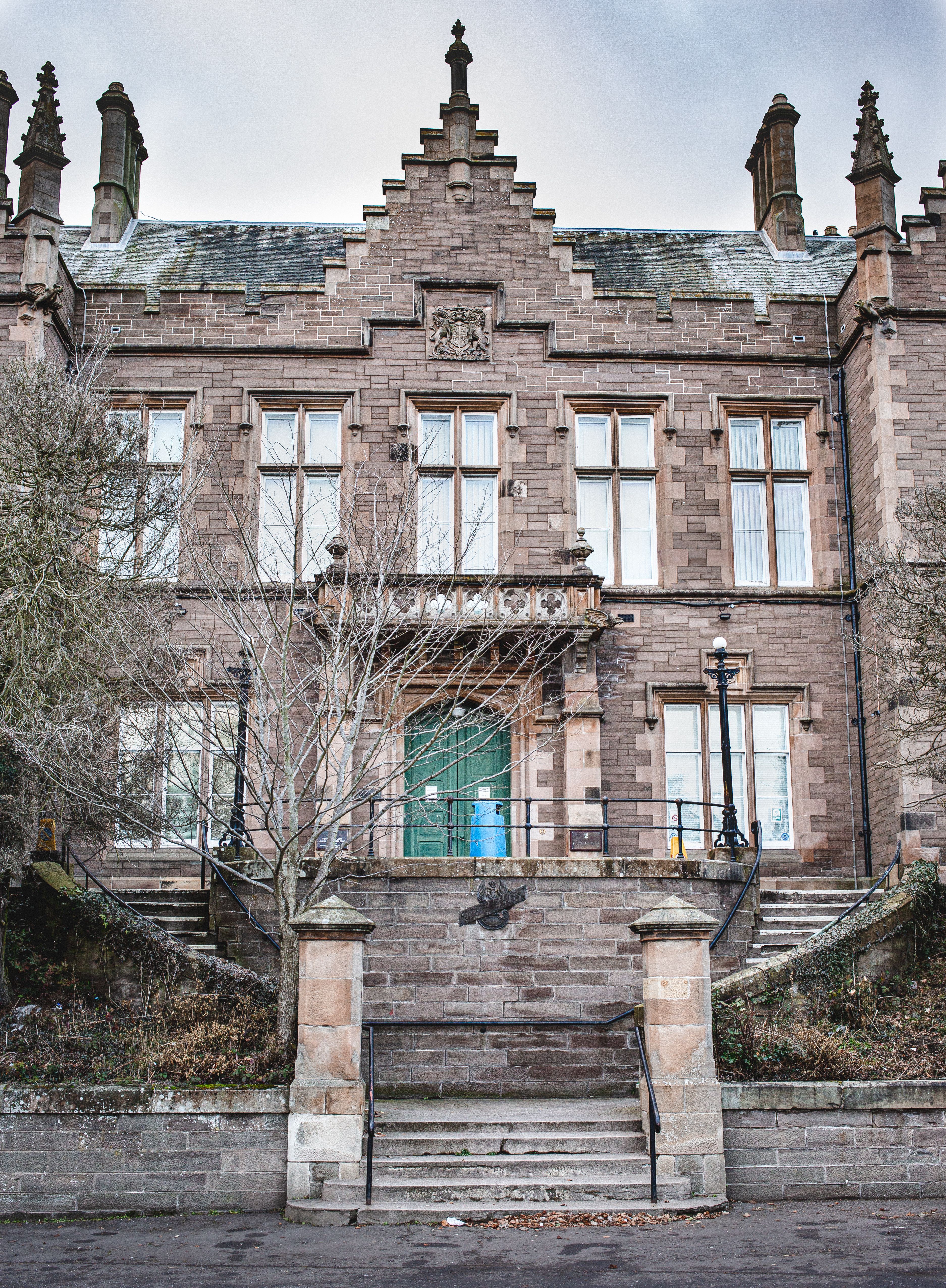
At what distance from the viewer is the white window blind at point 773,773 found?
61.1 ft

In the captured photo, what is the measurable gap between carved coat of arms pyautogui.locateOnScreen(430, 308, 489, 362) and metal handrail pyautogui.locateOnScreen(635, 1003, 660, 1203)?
11.9 m

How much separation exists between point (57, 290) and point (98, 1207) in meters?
13.3

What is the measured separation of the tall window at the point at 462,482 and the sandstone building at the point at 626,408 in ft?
0.36

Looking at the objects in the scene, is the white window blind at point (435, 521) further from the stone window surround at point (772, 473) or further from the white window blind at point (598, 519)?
the stone window surround at point (772, 473)

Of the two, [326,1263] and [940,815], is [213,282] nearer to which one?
[940,815]

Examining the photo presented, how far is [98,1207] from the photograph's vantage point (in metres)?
9.98

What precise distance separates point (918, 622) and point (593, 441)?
308 inches

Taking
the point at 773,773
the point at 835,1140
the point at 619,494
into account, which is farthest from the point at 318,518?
the point at 835,1140

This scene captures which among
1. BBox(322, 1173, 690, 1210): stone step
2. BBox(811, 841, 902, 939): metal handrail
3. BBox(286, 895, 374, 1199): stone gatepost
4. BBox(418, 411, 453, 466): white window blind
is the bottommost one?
BBox(322, 1173, 690, 1210): stone step

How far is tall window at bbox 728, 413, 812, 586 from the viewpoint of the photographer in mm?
19547

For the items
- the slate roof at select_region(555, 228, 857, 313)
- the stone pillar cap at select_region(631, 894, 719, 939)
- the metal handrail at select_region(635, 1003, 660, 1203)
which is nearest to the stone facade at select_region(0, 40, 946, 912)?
the slate roof at select_region(555, 228, 857, 313)

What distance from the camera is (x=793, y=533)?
777 inches

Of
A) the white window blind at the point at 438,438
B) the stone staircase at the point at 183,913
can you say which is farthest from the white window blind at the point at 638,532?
the stone staircase at the point at 183,913

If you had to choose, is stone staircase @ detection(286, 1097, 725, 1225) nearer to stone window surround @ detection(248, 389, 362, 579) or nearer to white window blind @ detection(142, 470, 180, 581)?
white window blind @ detection(142, 470, 180, 581)
